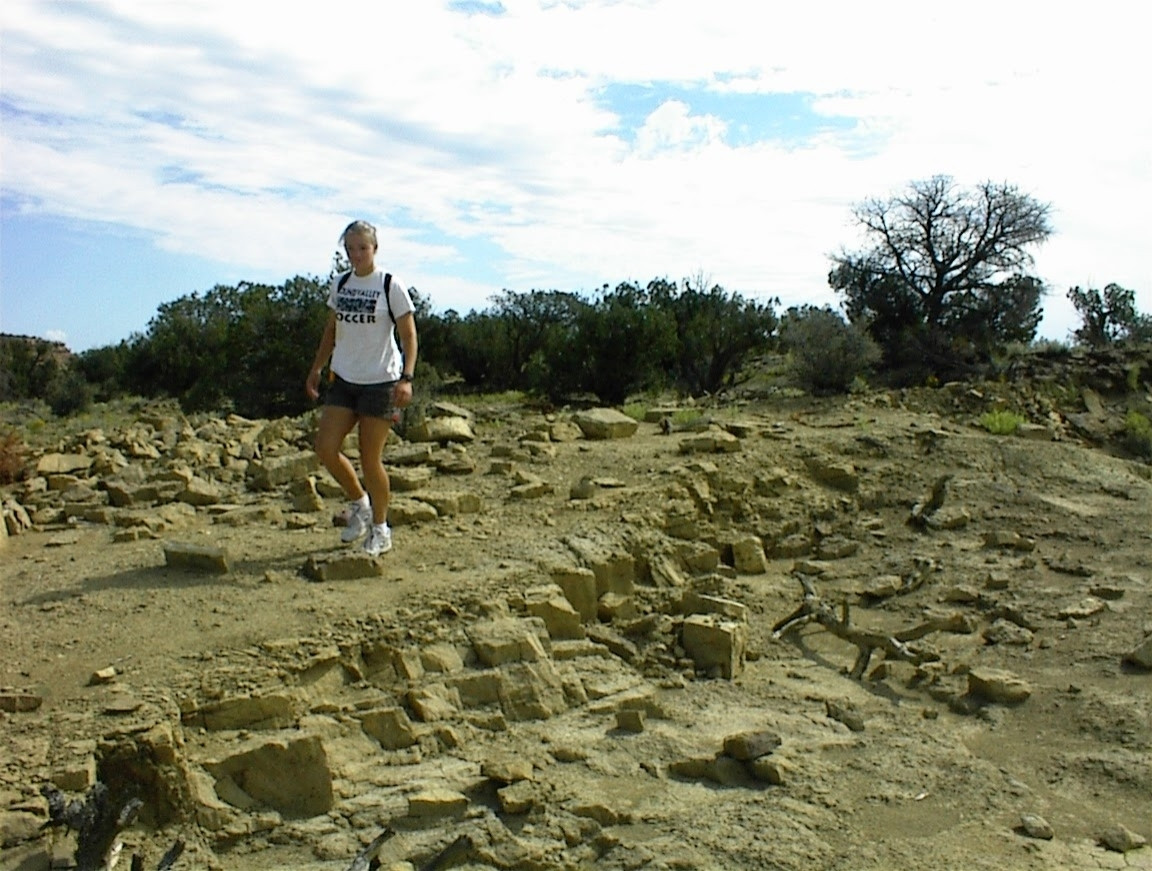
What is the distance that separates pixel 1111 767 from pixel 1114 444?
822 cm

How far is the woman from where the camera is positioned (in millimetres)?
5969

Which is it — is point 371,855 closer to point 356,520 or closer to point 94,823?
point 94,823

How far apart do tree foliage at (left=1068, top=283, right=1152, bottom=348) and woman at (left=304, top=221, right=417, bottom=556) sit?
15.7 meters

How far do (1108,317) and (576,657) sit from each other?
1672cm

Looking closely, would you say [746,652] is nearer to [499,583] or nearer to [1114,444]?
[499,583]

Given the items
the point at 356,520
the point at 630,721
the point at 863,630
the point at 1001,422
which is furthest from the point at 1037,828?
the point at 1001,422

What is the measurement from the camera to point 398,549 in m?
6.54

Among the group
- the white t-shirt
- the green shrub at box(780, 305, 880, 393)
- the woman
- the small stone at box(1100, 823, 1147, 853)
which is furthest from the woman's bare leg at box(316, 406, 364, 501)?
the green shrub at box(780, 305, 880, 393)

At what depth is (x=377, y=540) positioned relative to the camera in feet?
20.7

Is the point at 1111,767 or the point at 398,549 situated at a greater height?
the point at 398,549

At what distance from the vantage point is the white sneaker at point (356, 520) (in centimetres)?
645

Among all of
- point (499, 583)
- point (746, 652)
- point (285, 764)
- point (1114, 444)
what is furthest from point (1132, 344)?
point (285, 764)

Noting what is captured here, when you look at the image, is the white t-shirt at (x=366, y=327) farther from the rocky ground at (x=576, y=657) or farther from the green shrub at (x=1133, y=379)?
the green shrub at (x=1133, y=379)

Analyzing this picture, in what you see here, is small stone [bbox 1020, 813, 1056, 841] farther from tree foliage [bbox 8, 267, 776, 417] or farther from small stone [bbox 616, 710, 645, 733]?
tree foliage [bbox 8, 267, 776, 417]
